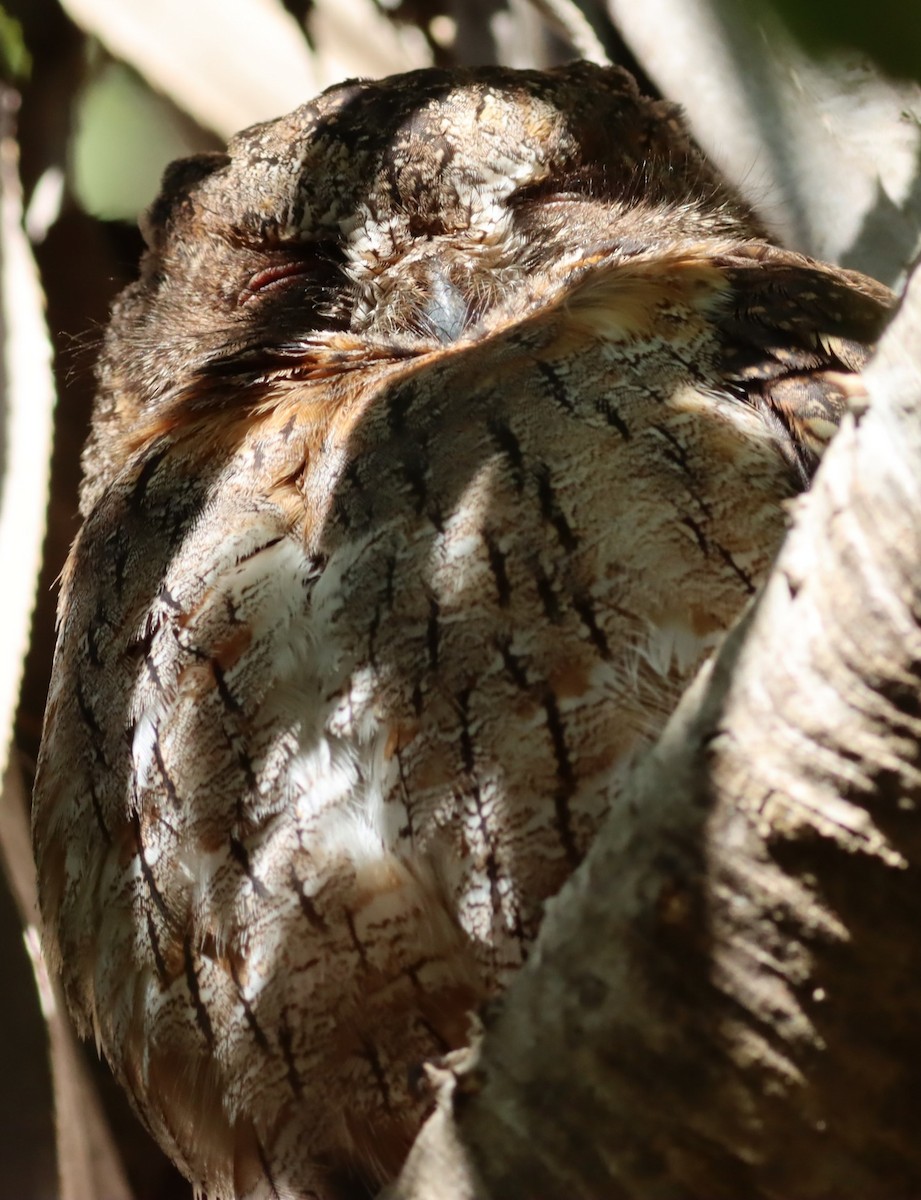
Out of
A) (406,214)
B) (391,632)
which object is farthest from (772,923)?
(406,214)

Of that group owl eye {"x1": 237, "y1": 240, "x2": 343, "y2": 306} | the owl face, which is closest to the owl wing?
the owl face

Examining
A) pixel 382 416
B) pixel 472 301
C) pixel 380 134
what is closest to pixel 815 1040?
pixel 382 416

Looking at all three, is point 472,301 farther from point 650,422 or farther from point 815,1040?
point 815,1040

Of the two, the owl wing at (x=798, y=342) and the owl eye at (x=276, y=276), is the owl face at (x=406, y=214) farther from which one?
the owl wing at (x=798, y=342)

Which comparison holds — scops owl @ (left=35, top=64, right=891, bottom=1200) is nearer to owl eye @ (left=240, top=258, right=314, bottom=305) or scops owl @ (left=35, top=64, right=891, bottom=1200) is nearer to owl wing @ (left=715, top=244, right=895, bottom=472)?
owl wing @ (left=715, top=244, right=895, bottom=472)

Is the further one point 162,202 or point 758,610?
point 162,202

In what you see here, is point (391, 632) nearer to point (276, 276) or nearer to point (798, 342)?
point (798, 342)
